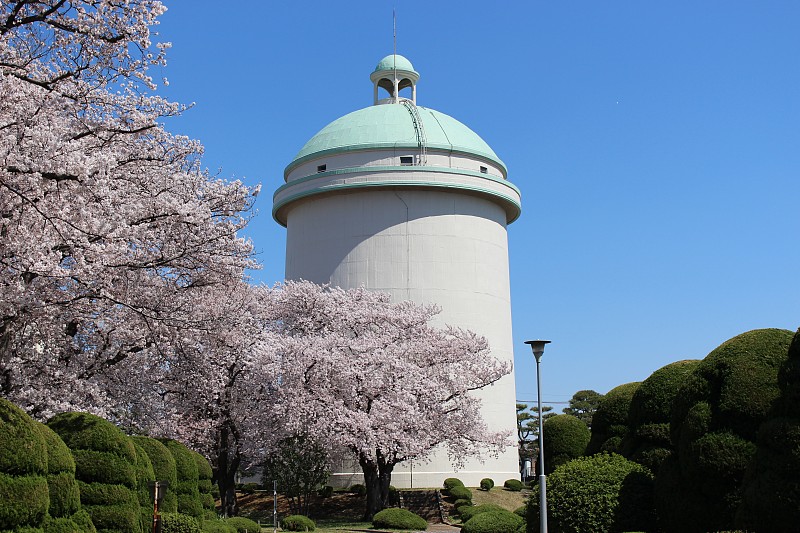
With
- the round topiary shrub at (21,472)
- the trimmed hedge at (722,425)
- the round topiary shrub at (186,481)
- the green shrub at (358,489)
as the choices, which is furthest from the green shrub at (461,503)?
the round topiary shrub at (21,472)

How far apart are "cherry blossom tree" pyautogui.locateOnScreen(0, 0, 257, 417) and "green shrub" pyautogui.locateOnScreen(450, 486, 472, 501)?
17.8m

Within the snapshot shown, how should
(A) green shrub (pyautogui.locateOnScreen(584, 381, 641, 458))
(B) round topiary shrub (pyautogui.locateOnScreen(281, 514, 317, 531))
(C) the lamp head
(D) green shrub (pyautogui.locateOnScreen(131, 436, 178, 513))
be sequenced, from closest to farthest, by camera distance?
(D) green shrub (pyautogui.locateOnScreen(131, 436, 178, 513)), (C) the lamp head, (A) green shrub (pyautogui.locateOnScreen(584, 381, 641, 458)), (B) round topiary shrub (pyautogui.locateOnScreen(281, 514, 317, 531))

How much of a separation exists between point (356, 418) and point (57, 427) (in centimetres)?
1701

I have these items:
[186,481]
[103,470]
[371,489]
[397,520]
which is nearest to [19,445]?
[103,470]

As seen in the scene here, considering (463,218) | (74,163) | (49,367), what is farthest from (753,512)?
(463,218)

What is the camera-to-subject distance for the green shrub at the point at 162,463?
20125 mm

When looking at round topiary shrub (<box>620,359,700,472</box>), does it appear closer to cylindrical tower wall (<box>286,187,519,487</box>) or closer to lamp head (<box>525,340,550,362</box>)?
lamp head (<box>525,340,550,362</box>)

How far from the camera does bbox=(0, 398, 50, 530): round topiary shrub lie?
479 inches

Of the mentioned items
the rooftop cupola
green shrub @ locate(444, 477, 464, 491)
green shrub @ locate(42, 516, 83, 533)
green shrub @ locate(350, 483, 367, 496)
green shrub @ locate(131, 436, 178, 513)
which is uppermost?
the rooftop cupola

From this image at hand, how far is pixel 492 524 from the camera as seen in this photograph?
2541 cm

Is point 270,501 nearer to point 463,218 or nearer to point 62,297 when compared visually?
point 463,218

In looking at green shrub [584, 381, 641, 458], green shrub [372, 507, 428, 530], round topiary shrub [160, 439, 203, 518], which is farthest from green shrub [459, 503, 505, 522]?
round topiary shrub [160, 439, 203, 518]

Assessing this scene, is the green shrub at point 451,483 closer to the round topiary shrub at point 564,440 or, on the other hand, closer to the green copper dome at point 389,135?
the round topiary shrub at point 564,440

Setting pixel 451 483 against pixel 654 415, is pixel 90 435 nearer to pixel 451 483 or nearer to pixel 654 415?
pixel 654 415
